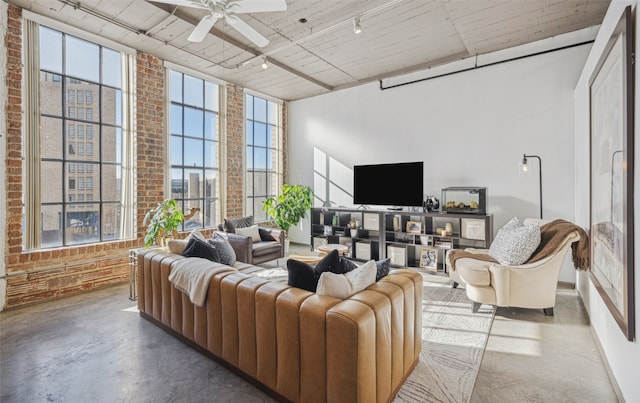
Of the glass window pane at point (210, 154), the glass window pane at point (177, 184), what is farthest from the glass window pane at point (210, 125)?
the glass window pane at point (177, 184)

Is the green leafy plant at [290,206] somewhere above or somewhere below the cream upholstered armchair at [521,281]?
above

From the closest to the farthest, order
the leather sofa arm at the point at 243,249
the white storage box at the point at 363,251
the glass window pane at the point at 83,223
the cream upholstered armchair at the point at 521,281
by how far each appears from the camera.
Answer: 1. the cream upholstered armchair at the point at 521,281
2. the glass window pane at the point at 83,223
3. the leather sofa arm at the point at 243,249
4. the white storage box at the point at 363,251

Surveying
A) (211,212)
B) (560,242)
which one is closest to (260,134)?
(211,212)

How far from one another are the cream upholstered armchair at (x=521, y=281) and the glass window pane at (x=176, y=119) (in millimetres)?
4674

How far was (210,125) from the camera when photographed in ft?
18.5

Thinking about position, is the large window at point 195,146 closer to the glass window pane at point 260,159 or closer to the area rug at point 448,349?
the glass window pane at point 260,159

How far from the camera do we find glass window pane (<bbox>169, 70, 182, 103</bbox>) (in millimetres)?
5038

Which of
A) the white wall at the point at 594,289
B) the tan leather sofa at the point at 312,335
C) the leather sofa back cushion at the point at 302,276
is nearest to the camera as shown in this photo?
the tan leather sofa at the point at 312,335

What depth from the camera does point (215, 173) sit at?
5715mm

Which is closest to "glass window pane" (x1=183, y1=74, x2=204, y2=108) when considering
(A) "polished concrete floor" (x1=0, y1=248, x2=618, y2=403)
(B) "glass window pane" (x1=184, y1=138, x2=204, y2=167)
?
(B) "glass window pane" (x1=184, y1=138, x2=204, y2=167)

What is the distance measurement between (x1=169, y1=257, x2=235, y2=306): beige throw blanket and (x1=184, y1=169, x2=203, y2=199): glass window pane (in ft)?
9.56

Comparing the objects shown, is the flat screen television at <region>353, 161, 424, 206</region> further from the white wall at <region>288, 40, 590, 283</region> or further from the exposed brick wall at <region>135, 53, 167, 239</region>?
the exposed brick wall at <region>135, 53, 167, 239</region>

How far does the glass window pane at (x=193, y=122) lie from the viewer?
17.2 feet

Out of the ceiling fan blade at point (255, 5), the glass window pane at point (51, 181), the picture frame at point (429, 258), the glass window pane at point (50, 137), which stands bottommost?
the picture frame at point (429, 258)
